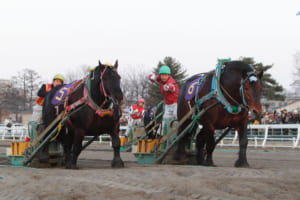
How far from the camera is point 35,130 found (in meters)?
10.3

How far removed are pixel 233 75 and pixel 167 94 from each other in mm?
2309

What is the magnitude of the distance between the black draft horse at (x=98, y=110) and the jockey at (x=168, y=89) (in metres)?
1.65

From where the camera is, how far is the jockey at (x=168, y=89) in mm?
9945

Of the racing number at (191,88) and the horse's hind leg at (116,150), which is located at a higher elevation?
the racing number at (191,88)

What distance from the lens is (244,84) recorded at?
7996 millimetres

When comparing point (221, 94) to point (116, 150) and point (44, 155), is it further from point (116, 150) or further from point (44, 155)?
point (44, 155)

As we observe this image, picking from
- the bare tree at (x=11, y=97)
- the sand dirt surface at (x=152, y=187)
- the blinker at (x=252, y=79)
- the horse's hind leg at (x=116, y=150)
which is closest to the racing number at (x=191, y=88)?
the blinker at (x=252, y=79)

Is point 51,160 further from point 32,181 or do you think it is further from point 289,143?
point 289,143

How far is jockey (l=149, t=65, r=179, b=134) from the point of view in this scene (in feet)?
32.6

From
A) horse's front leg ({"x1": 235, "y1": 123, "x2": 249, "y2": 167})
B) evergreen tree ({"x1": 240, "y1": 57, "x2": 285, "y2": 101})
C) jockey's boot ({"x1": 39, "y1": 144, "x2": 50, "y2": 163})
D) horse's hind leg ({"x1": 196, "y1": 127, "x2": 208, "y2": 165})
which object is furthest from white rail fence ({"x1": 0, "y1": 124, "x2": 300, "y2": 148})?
evergreen tree ({"x1": 240, "y1": 57, "x2": 285, "y2": 101})

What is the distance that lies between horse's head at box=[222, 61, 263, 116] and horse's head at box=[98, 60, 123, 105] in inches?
87.4

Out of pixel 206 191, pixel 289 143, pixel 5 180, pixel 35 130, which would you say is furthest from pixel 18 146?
pixel 289 143

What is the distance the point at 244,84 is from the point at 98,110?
3064 millimetres

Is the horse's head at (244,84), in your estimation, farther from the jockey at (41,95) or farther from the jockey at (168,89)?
the jockey at (41,95)
